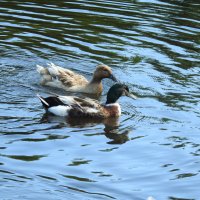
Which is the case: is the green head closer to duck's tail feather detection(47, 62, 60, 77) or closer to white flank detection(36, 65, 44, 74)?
duck's tail feather detection(47, 62, 60, 77)

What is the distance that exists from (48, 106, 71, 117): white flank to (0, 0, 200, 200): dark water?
0.25 metres

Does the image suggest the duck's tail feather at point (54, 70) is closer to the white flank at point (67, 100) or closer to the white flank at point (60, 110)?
the white flank at point (67, 100)

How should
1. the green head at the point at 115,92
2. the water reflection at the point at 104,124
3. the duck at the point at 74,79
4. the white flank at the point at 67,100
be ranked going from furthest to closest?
the duck at the point at 74,79 → the green head at the point at 115,92 → the white flank at the point at 67,100 → the water reflection at the point at 104,124

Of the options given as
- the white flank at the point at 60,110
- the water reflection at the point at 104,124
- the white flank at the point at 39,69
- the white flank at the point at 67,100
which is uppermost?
the white flank at the point at 39,69

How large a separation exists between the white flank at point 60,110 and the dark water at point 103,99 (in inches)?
9.9

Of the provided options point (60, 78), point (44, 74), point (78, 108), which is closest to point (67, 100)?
point (78, 108)

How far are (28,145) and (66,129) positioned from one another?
4.64ft

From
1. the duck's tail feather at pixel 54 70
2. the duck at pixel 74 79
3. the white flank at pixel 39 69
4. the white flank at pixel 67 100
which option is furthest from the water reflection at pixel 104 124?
the white flank at pixel 39 69

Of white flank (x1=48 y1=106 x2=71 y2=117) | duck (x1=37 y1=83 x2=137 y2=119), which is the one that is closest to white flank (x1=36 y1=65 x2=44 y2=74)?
duck (x1=37 y1=83 x2=137 y2=119)

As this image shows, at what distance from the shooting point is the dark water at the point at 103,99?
12023 mm

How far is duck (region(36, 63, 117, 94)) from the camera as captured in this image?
1758 cm

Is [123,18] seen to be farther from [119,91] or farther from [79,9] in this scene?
[119,91]

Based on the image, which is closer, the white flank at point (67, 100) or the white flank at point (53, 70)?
the white flank at point (67, 100)

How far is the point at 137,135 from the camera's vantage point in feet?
47.3
